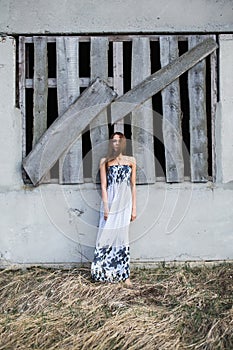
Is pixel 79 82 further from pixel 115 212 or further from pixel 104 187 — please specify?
pixel 115 212

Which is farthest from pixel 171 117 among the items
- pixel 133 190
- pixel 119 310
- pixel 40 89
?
pixel 119 310

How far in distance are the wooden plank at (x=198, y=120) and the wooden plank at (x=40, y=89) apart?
5.19 feet

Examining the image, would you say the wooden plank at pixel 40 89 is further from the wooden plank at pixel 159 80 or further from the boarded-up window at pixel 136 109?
the wooden plank at pixel 159 80

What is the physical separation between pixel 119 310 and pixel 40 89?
8.33ft

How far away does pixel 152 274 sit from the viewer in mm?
5656

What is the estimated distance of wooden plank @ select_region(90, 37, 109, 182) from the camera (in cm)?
582

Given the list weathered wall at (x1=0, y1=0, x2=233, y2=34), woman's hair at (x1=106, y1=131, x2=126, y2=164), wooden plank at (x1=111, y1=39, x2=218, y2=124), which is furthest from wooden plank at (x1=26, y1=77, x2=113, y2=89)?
woman's hair at (x1=106, y1=131, x2=126, y2=164)

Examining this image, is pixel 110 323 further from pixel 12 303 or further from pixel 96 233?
pixel 96 233

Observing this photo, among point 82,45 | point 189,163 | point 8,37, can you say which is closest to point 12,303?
point 189,163

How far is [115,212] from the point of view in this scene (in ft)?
18.4

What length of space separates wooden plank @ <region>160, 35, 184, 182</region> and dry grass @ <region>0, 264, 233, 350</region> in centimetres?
113

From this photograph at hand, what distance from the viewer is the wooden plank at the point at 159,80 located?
5.82 metres

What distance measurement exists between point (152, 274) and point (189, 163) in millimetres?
1283

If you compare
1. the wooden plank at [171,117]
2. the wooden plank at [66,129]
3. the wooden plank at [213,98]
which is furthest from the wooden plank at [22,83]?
the wooden plank at [213,98]
